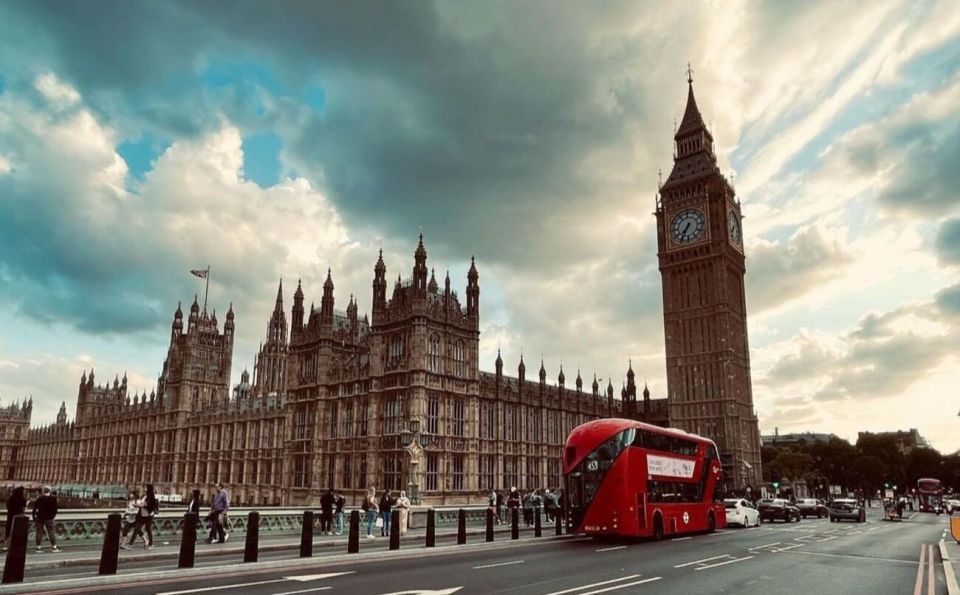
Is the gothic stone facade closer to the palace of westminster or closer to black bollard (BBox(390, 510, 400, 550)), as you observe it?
the palace of westminster

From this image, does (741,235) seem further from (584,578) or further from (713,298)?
(584,578)

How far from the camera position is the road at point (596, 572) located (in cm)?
1359

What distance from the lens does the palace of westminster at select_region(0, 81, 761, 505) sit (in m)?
51.6

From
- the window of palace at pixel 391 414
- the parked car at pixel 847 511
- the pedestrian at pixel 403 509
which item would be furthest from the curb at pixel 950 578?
the window of palace at pixel 391 414

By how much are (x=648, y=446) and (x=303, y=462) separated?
40.4m

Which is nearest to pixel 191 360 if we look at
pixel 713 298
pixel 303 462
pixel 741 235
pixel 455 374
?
pixel 303 462

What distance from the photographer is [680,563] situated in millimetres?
18531

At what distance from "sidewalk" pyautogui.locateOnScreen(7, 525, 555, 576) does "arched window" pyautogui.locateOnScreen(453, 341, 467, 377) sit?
23.2 m

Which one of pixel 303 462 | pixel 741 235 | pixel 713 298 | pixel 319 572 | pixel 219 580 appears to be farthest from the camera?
pixel 741 235

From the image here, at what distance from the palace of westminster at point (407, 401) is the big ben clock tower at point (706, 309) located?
0.19 meters

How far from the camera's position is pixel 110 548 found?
14.7m

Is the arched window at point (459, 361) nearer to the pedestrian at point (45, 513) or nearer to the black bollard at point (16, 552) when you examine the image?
the pedestrian at point (45, 513)

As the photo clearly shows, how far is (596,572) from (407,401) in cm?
3472

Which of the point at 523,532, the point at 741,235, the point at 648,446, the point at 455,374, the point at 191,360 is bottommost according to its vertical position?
the point at 523,532
